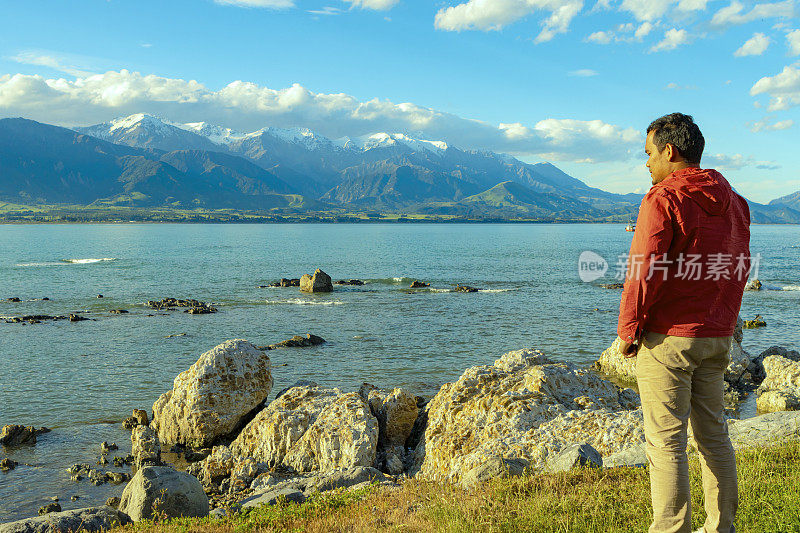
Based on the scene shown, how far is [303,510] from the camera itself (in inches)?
332

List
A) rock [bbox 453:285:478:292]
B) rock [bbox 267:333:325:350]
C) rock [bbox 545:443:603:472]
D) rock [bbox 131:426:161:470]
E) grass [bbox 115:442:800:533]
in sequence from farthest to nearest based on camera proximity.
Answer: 1. rock [bbox 453:285:478:292]
2. rock [bbox 267:333:325:350]
3. rock [bbox 131:426:161:470]
4. rock [bbox 545:443:603:472]
5. grass [bbox 115:442:800:533]

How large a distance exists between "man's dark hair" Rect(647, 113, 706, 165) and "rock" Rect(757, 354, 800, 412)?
17.7 metres

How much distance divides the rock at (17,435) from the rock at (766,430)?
19.5 metres

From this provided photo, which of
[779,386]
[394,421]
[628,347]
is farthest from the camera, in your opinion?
[779,386]

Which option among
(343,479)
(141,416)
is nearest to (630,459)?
(343,479)

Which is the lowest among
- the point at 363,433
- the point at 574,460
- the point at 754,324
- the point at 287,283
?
the point at 287,283

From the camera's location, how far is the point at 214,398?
57.9 ft

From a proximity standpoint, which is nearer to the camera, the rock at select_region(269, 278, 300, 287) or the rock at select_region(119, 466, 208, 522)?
the rock at select_region(119, 466, 208, 522)

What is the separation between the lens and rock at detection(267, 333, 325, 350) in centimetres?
3278

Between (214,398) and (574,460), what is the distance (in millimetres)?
12402

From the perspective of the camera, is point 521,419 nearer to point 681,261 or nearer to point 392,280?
point 681,261

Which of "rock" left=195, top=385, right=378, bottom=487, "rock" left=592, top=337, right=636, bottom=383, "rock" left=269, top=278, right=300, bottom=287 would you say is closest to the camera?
"rock" left=195, top=385, right=378, bottom=487

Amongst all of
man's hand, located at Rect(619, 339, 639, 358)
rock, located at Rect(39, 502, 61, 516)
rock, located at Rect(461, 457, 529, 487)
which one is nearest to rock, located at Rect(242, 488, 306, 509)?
rock, located at Rect(461, 457, 529, 487)

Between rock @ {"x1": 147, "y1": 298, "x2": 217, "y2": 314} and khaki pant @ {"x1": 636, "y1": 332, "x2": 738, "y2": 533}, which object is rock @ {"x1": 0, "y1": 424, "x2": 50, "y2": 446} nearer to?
khaki pant @ {"x1": 636, "y1": 332, "x2": 738, "y2": 533}
